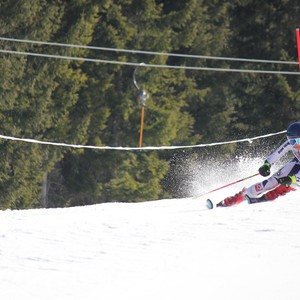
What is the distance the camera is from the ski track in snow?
745 cm

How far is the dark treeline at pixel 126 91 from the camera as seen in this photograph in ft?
83.4

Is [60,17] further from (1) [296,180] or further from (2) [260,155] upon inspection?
(1) [296,180]

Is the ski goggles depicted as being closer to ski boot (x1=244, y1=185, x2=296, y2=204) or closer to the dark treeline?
ski boot (x1=244, y1=185, x2=296, y2=204)

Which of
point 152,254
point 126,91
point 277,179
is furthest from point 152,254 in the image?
point 126,91

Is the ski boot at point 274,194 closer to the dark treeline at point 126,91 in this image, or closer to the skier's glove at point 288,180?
the skier's glove at point 288,180

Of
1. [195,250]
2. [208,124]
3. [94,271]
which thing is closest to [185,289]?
[94,271]

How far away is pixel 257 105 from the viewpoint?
105ft

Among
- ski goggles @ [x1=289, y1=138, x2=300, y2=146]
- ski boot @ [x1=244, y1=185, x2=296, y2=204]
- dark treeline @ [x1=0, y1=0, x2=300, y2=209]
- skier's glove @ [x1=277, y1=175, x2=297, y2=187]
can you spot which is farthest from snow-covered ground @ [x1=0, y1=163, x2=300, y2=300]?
dark treeline @ [x1=0, y1=0, x2=300, y2=209]

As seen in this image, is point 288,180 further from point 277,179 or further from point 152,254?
point 152,254

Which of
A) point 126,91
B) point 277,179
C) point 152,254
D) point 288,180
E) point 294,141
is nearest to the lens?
point 152,254

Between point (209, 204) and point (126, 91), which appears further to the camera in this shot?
point (126, 91)

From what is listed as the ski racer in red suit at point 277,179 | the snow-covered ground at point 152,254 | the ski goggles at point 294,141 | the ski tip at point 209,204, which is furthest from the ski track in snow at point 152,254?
the ski goggles at point 294,141

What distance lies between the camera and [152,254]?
8.73 m

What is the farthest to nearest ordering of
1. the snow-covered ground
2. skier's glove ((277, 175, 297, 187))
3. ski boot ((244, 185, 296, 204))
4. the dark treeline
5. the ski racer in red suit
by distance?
the dark treeline
ski boot ((244, 185, 296, 204))
the ski racer in red suit
skier's glove ((277, 175, 297, 187))
the snow-covered ground
